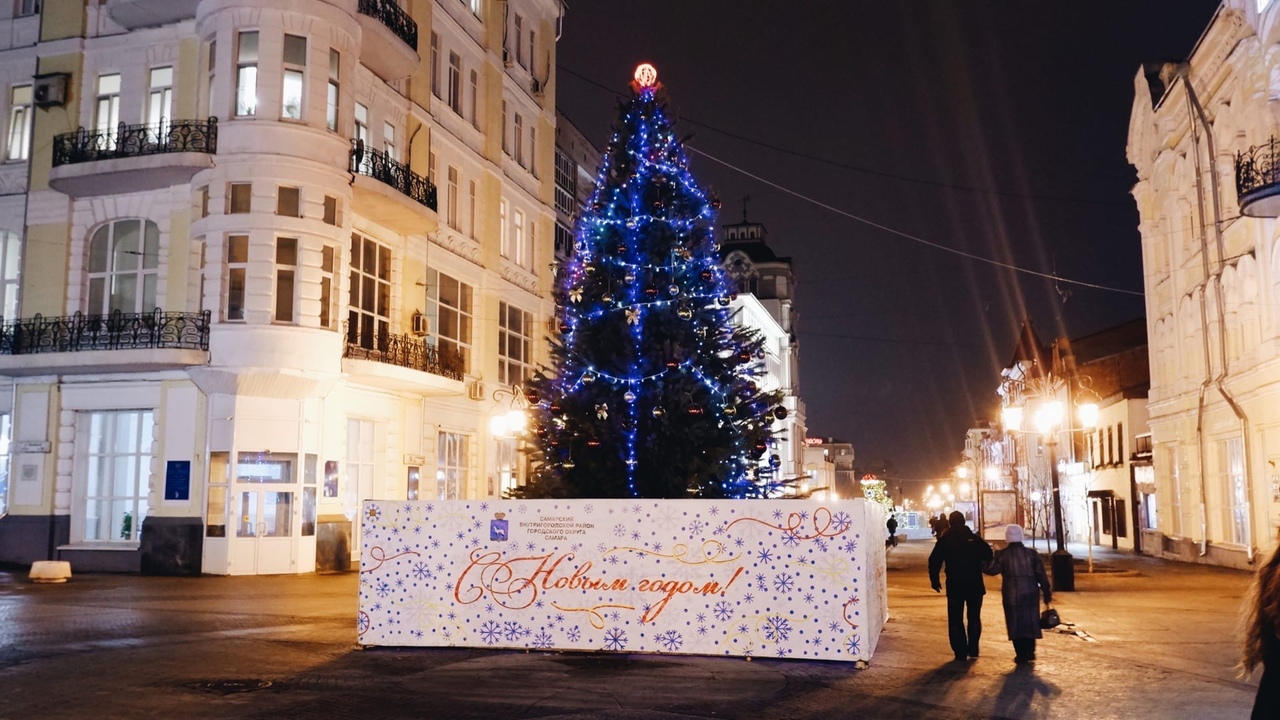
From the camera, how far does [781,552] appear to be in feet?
38.4

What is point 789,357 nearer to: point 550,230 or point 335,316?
point 550,230

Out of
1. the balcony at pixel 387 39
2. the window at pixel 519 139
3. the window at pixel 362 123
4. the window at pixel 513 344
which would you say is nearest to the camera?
the balcony at pixel 387 39

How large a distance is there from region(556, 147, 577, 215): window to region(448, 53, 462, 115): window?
1084cm

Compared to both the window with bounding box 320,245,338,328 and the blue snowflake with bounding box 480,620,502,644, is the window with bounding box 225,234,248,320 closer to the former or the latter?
the window with bounding box 320,245,338,328

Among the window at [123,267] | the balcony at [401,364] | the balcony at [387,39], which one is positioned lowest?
the balcony at [401,364]

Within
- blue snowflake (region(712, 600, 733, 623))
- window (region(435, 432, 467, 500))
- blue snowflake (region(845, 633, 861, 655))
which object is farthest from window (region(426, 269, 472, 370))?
blue snowflake (region(845, 633, 861, 655))

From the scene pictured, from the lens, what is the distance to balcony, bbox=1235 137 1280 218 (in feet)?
75.6

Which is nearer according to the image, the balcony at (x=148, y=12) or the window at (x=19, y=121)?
the balcony at (x=148, y=12)

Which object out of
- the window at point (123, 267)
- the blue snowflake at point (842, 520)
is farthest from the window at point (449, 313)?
the blue snowflake at point (842, 520)

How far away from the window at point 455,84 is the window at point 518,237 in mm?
4800

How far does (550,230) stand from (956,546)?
91.8ft

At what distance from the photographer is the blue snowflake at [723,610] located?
38.7ft

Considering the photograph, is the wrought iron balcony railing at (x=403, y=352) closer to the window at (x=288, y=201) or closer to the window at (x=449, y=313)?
the window at (x=449, y=313)

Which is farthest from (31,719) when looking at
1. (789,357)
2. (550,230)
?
(789,357)
